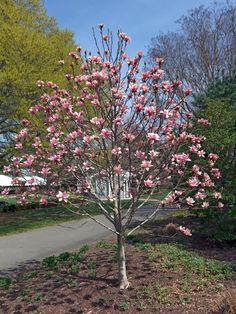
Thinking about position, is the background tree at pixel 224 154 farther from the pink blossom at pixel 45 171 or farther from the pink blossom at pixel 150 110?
→ the pink blossom at pixel 45 171

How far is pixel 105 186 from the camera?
6059mm

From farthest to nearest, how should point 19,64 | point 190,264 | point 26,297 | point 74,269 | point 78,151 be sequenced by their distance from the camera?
point 19,64
point 74,269
point 190,264
point 26,297
point 78,151

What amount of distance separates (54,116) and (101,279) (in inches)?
94.2

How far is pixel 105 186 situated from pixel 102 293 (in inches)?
58.7

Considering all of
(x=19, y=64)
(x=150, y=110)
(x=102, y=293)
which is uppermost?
(x=19, y=64)

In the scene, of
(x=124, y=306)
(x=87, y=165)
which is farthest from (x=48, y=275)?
(x=87, y=165)

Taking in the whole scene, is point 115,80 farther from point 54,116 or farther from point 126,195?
point 126,195

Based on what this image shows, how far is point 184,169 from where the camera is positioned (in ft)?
19.5

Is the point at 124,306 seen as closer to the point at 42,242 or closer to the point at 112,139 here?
the point at 112,139

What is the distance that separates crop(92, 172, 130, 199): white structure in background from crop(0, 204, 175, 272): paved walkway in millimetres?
1758

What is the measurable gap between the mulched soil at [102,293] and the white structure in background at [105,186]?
119 cm

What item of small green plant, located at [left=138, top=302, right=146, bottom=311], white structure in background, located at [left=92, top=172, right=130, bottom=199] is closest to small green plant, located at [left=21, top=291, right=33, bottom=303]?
small green plant, located at [left=138, top=302, right=146, bottom=311]

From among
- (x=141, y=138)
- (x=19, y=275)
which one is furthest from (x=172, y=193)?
(x=19, y=275)

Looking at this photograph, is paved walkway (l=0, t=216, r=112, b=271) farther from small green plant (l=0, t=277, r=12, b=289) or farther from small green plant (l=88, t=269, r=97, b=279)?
small green plant (l=88, t=269, r=97, b=279)
